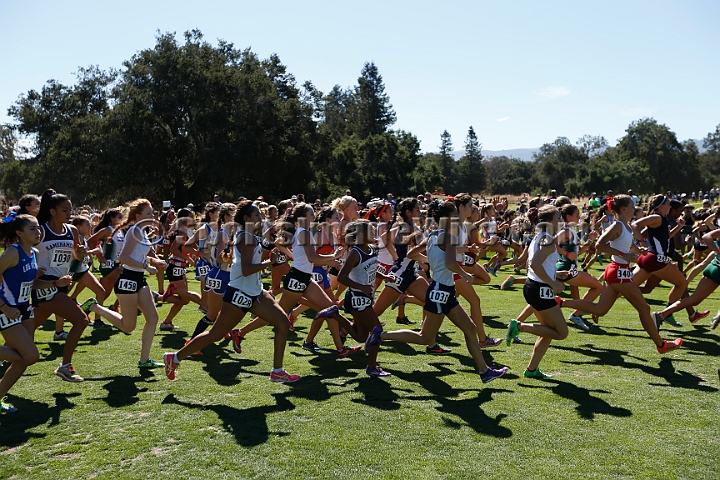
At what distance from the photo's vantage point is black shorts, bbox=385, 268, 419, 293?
26.0 feet

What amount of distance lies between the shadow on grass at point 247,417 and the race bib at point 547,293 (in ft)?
9.38

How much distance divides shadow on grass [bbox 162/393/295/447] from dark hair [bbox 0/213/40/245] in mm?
2128

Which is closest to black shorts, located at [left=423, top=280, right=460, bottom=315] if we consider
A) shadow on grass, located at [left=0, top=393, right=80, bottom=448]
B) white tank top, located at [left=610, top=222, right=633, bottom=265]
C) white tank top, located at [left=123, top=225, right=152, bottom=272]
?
white tank top, located at [left=610, top=222, right=633, bottom=265]

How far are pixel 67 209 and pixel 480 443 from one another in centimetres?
505

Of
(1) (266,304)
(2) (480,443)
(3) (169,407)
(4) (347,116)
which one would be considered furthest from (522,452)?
(4) (347,116)

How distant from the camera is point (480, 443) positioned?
4902 millimetres

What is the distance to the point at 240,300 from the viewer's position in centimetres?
622

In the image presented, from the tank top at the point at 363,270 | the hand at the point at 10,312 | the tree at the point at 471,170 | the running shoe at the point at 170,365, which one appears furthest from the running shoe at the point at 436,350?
the tree at the point at 471,170

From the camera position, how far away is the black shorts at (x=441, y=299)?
250 inches

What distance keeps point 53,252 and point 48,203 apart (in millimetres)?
549

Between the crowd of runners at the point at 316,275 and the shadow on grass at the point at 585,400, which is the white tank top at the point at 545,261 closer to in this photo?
the crowd of runners at the point at 316,275

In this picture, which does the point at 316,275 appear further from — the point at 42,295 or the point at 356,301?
the point at 42,295

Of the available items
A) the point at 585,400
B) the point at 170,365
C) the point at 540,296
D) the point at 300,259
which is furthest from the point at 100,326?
the point at 585,400

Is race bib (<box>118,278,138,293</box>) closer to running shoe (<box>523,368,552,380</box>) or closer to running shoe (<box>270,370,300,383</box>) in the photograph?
running shoe (<box>270,370,300,383</box>)
